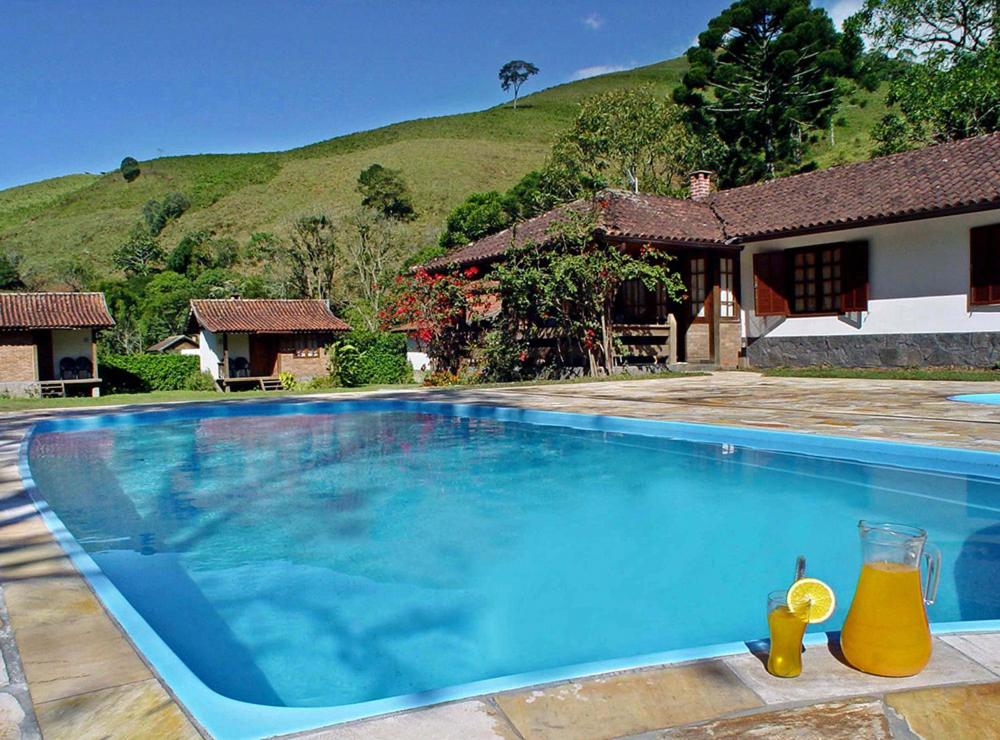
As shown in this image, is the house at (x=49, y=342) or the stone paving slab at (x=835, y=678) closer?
the stone paving slab at (x=835, y=678)

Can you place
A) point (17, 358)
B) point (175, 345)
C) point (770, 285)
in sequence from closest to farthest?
point (770, 285)
point (17, 358)
point (175, 345)

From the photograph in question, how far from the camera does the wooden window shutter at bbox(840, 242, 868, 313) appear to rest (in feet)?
48.0

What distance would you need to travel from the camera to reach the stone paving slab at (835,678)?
1987mm

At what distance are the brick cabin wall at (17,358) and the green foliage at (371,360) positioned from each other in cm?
953

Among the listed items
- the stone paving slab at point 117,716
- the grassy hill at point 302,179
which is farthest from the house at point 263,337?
the stone paving slab at point 117,716

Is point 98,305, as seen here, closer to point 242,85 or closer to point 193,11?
point 193,11

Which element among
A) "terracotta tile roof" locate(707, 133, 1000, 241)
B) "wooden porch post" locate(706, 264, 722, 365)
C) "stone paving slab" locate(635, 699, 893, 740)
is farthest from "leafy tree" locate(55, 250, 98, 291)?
"stone paving slab" locate(635, 699, 893, 740)

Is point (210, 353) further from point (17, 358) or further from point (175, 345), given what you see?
point (175, 345)

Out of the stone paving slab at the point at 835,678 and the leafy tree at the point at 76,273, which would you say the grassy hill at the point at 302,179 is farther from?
the stone paving slab at the point at 835,678

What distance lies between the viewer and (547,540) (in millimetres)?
5051

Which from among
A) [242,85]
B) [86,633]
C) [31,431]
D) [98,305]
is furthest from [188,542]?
[242,85]

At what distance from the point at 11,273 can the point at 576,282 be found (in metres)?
40.1

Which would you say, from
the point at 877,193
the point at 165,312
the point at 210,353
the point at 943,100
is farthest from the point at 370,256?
the point at 877,193

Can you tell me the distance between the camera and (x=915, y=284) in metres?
13.9
